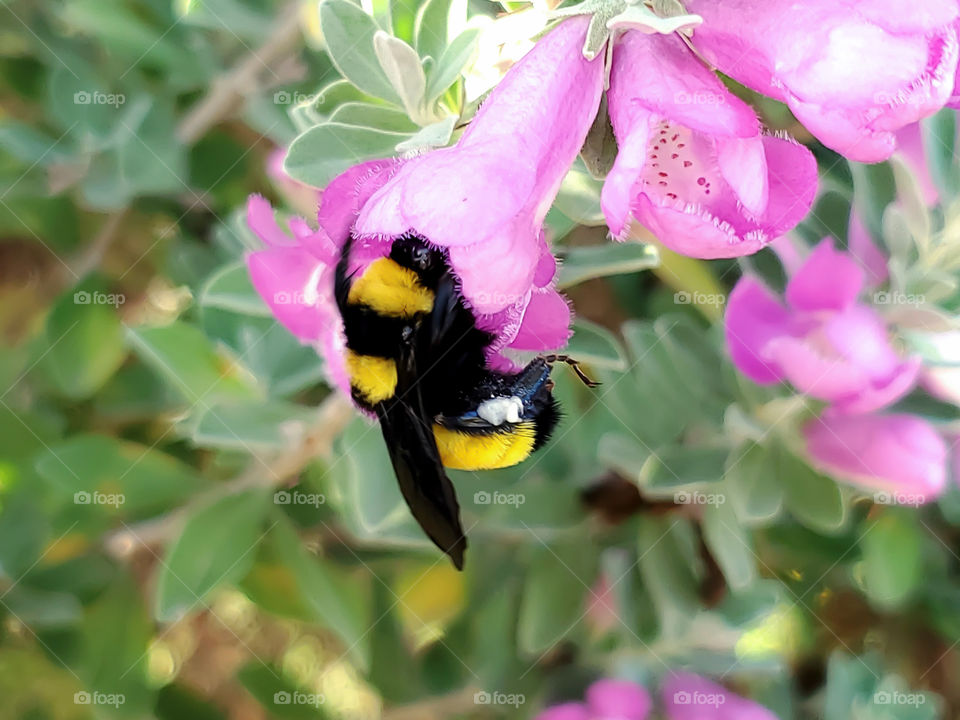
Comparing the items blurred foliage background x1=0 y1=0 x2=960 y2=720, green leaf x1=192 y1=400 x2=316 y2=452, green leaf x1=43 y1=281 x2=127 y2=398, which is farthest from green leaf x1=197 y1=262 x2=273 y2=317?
green leaf x1=43 y1=281 x2=127 y2=398

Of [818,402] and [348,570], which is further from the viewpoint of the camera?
[348,570]

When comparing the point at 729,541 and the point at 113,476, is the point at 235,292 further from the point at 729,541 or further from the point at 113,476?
the point at 729,541

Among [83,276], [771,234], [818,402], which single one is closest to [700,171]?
[771,234]

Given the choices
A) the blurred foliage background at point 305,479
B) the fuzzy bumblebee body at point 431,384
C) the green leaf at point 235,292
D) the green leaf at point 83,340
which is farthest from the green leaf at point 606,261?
the green leaf at point 83,340

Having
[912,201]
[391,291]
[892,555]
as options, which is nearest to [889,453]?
[912,201]

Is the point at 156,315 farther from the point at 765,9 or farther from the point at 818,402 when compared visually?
the point at 765,9

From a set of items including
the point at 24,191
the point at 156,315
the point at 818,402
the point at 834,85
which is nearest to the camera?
the point at 834,85

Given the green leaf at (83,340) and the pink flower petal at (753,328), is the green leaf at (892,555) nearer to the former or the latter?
the pink flower petal at (753,328)
